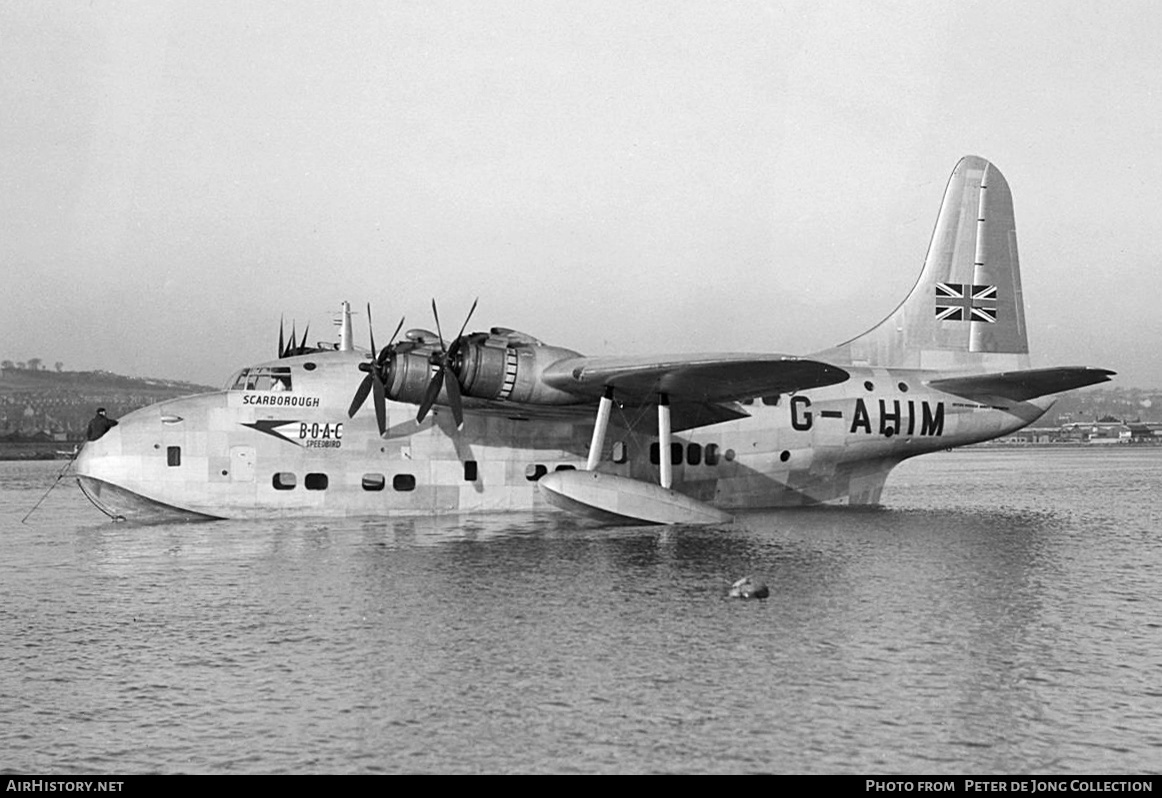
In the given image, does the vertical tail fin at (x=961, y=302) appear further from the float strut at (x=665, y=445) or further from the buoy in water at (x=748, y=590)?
the buoy in water at (x=748, y=590)

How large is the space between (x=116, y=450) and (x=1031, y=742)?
650 inches

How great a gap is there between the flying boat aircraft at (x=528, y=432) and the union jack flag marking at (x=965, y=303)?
145 centimetres

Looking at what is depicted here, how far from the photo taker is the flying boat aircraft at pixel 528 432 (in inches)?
728

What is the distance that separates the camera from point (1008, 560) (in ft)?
46.9

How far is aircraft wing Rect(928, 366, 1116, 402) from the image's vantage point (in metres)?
21.0

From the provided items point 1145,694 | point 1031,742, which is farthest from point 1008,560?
point 1031,742

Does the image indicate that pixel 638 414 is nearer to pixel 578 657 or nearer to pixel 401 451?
pixel 401 451

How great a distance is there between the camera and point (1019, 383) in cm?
2238

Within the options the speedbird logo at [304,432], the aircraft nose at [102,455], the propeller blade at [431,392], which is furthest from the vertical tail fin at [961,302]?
the aircraft nose at [102,455]

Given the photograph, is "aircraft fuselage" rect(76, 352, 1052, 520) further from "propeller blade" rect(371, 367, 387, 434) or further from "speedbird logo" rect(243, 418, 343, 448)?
"propeller blade" rect(371, 367, 387, 434)

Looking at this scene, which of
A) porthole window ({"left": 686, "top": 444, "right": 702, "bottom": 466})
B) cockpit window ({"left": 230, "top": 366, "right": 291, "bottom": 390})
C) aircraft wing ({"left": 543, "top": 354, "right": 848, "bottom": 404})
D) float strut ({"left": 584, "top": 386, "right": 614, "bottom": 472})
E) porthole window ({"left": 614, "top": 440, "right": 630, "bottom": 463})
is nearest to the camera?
aircraft wing ({"left": 543, "top": 354, "right": 848, "bottom": 404})

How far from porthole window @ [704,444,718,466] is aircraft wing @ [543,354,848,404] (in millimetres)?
2148

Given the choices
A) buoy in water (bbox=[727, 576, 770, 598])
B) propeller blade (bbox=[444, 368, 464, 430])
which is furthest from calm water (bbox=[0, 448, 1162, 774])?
propeller blade (bbox=[444, 368, 464, 430])
